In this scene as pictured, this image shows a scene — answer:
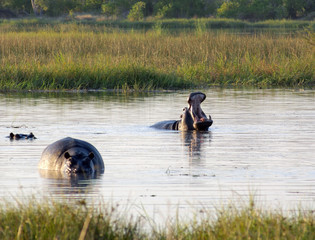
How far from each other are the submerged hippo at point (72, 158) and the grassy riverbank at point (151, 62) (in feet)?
32.2

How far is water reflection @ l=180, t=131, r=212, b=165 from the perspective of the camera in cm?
960

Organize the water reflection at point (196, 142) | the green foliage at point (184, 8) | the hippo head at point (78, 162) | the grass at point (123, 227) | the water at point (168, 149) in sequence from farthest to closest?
the green foliage at point (184, 8)
the water reflection at point (196, 142)
the hippo head at point (78, 162)
the water at point (168, 149)
the grass at point (123, 227)

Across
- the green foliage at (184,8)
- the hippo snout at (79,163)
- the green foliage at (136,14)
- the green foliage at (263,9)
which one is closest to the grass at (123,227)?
the hippo snout at (79,163)

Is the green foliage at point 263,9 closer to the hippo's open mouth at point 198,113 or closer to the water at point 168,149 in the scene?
the water at point 168,149

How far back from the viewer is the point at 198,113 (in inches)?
492

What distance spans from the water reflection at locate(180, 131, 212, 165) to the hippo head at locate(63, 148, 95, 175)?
143cm

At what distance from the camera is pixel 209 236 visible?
495cm

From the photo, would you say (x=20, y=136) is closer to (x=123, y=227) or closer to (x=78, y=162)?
(x=78, y=162)

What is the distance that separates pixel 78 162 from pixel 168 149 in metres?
2.36

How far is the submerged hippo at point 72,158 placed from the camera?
324 inches

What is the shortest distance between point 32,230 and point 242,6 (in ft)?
211

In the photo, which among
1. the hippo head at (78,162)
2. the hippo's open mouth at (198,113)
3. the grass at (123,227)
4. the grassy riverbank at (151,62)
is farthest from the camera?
the grassy riverbank at (151,62)

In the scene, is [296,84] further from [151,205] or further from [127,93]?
[151,205]

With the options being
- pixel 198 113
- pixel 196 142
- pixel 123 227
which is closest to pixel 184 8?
pixel 198 113
